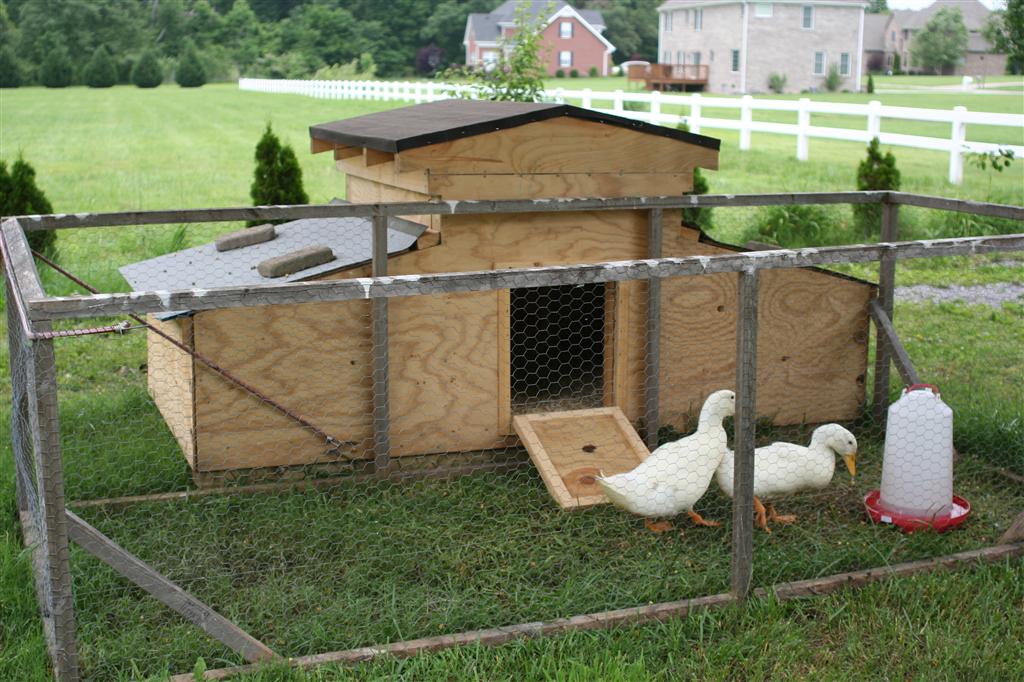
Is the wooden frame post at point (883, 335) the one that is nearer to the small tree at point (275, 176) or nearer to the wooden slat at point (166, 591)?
the wooden slat at point (166, 591)

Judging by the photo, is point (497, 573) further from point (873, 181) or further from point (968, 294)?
point (873, 181)

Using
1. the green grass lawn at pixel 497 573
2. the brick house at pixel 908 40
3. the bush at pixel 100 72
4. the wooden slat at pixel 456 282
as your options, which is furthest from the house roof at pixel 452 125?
the brick house at pixel 908 40

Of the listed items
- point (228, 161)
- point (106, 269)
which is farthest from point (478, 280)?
point (228, 161)

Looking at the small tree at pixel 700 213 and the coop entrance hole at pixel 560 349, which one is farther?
the small tree at pixel 700 213

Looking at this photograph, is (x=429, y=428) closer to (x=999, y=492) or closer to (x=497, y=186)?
(x=497, y=186)

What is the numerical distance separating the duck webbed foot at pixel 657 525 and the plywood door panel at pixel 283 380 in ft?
4.25

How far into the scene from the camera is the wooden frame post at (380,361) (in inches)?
187

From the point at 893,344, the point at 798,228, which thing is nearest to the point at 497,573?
the point at 893,344

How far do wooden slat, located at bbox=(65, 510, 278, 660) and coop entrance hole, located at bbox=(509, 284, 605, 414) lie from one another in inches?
93.1

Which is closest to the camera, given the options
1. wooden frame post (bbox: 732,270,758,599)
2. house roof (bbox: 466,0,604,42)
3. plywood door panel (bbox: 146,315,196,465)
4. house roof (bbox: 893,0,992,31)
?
wooden frame post (bbox: 732,270,758,599)

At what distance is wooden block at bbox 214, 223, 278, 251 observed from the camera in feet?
19.0

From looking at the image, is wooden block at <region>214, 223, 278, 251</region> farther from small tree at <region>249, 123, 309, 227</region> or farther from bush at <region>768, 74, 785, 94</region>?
bush at <region>768, 74, 785, 94</region>

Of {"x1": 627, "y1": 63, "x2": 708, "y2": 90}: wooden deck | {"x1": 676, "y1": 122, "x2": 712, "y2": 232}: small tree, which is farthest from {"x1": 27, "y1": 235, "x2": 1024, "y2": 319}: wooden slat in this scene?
{"x1": 627, "y1": 63, "x2": 708, "y2": 90}: wooden deck

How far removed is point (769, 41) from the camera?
2269 inches
